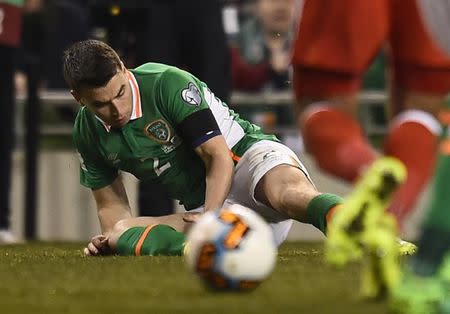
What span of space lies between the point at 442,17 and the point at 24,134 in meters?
6.29

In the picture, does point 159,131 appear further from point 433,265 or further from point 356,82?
point 433,265

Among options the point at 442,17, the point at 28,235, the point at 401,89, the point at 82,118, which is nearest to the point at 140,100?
the point at 82,118

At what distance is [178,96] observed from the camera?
20.0 ft

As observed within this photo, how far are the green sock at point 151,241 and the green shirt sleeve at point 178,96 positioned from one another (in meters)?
0.49

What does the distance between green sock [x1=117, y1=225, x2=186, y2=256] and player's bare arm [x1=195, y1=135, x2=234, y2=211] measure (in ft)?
1.04

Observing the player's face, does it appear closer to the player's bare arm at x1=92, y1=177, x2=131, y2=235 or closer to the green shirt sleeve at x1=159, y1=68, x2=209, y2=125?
the green shirt sleeve at x1=159, y1=68, x2=209, y2=125

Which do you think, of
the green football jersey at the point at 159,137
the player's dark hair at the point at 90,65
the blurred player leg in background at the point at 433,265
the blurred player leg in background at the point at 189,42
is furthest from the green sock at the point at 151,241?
the blurred player leg in background at the point at 433,265

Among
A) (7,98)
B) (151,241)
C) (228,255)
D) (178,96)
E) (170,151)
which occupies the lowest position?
(7,98)

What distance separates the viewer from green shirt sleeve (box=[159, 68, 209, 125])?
19.9 feet

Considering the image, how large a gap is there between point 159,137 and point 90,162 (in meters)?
0.41

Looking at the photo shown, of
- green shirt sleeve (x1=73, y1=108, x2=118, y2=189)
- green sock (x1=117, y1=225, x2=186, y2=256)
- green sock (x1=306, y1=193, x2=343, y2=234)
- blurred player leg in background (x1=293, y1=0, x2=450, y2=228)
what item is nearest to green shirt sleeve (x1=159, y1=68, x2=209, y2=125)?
green shirt sleeve (x1=73, y1=108, x2=118, y2=189)

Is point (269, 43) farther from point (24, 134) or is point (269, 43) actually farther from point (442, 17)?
point (442, 17)

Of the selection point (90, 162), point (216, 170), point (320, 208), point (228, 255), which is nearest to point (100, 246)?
point (90, 162)

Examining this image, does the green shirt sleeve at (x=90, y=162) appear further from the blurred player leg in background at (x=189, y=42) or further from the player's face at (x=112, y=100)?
the blurred player leg in background at (x=189, y=42)
